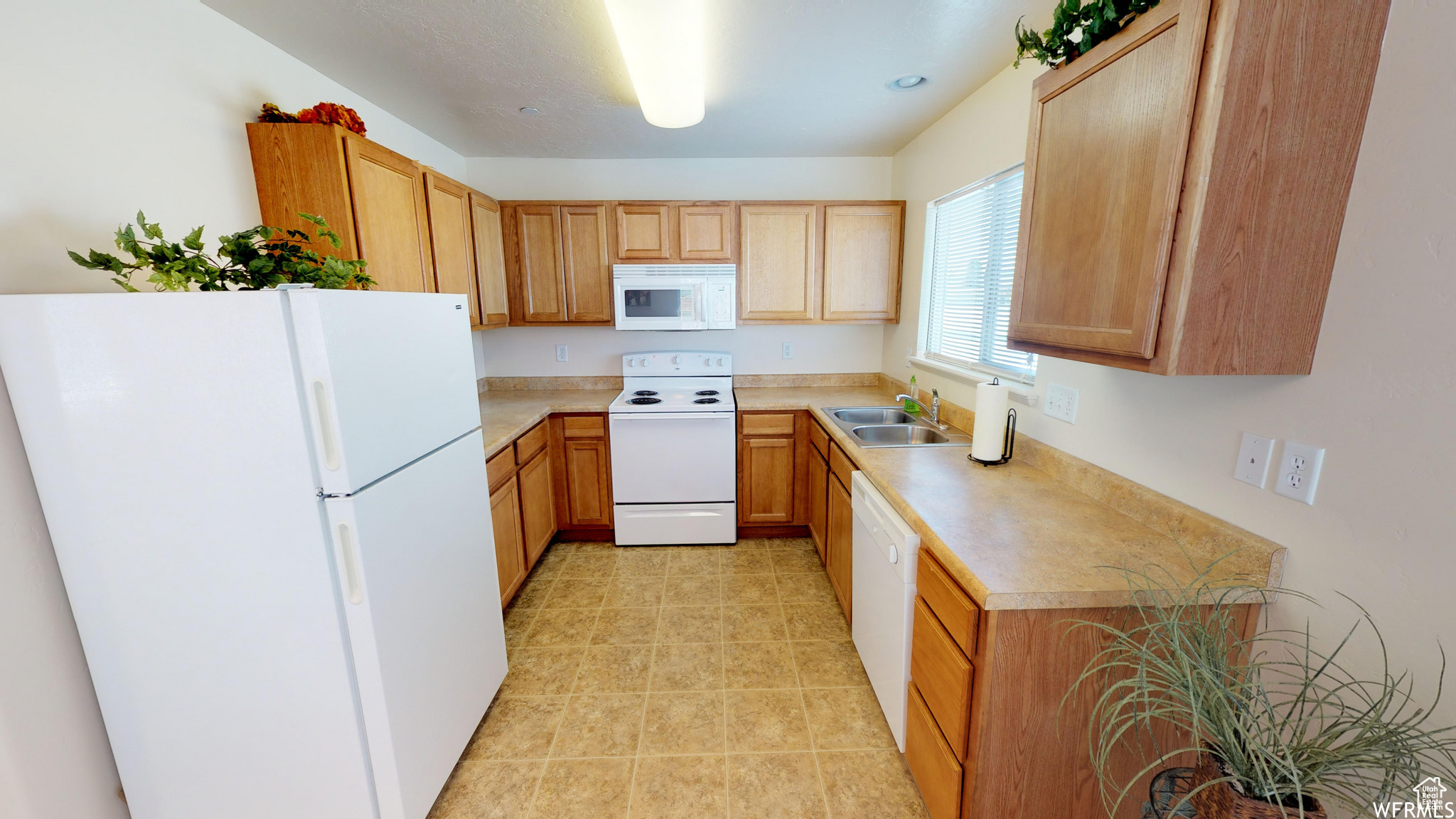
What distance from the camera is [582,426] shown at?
10.1 feet

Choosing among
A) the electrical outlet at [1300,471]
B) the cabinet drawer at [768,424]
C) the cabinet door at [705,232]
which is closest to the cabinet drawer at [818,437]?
the cabinet drawer at [768,424]

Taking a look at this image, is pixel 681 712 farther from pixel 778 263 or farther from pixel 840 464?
pixel 778 263

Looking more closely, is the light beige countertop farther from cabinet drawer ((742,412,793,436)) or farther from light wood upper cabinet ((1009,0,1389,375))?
cabinet drawer ((742,412,793,436))

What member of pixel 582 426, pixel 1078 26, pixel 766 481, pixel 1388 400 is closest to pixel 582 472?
pixel 582 426

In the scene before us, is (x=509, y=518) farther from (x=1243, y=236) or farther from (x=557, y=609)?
(x=1243, y=236)

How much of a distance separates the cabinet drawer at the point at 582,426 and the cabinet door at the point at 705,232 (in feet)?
3.77

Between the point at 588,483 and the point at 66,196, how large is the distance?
7.48 feet

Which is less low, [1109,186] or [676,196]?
[676,196]

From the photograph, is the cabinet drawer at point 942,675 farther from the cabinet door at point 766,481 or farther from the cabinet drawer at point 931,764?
the cabinet door at point 766,481

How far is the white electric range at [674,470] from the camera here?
302 cm

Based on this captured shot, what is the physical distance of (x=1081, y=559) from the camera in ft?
3.93

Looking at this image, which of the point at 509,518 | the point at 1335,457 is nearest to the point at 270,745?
the point at 509,518

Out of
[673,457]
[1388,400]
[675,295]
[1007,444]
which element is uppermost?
[675,295]

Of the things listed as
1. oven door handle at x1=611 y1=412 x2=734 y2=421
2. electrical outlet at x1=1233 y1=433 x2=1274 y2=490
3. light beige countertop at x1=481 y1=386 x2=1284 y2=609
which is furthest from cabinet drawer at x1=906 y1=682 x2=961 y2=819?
oven door handle at x1=611 y1=412 x2=734 y2=421
